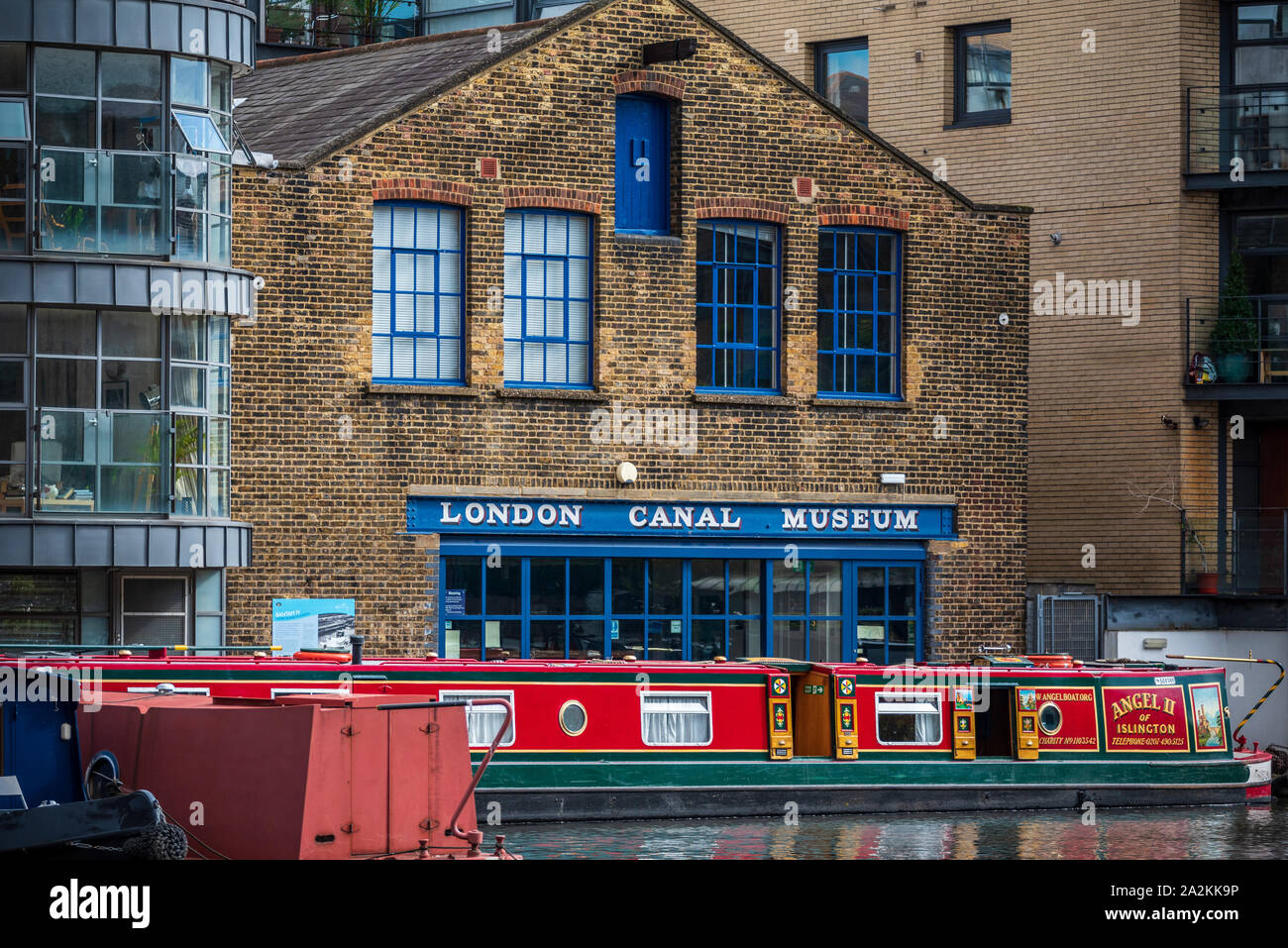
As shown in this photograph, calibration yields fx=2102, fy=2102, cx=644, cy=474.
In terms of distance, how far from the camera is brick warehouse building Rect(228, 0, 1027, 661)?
24.5 m

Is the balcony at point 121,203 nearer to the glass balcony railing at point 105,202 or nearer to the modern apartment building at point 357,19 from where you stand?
the glass balcony railing at point 105,202

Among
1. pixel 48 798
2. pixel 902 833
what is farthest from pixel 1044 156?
pixel 48 798

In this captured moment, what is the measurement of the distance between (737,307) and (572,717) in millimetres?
7720

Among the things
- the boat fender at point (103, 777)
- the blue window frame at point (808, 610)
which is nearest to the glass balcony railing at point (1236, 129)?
the blue window frame at point (808, 610)

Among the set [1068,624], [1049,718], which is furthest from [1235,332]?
[1049,718]

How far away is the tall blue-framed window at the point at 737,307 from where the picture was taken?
26.9 m

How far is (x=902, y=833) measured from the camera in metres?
20.8

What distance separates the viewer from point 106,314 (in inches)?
872

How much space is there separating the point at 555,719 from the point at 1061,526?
11.8m

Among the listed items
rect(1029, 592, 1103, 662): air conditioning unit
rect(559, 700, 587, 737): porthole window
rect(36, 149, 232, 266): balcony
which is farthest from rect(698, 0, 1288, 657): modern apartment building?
rect(36, 149, 232, 266): balcony

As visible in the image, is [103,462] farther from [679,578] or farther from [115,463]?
[679,578]

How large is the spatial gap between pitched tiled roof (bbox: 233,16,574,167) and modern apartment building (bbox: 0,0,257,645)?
7.13 feet
